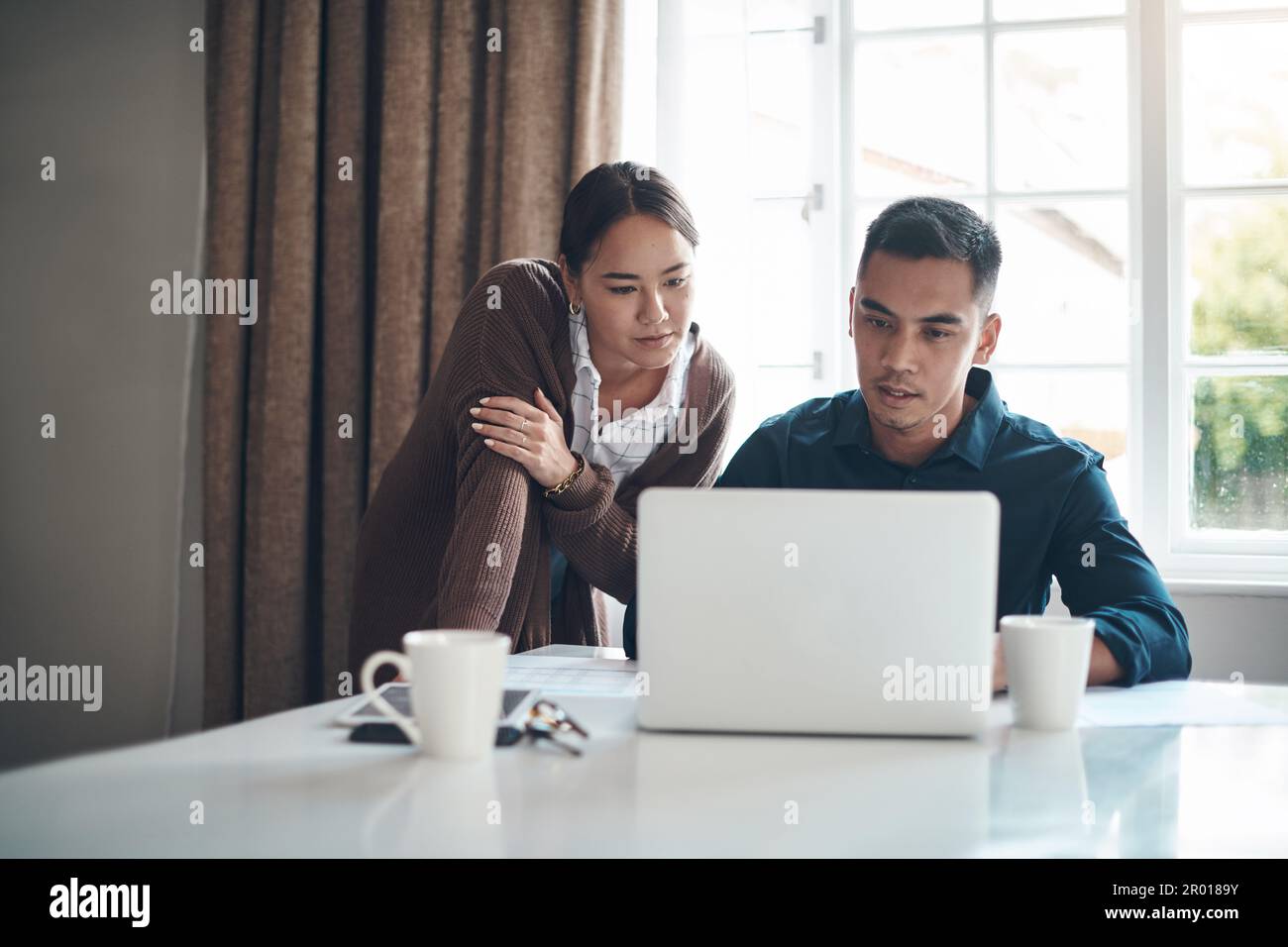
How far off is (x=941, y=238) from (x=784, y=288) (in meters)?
1.06

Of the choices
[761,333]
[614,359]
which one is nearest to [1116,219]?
[761,333]

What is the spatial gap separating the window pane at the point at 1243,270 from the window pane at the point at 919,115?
50cm

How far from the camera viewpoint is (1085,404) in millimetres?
2512

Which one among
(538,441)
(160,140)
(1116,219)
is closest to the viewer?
(538,441)

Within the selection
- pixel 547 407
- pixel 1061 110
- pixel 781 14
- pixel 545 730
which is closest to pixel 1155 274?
pixel 1061 110

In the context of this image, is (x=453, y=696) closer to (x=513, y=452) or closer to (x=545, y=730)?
(x=545, y=730)

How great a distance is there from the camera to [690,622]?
92 centimetres

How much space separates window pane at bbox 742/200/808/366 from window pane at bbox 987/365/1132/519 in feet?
1.42

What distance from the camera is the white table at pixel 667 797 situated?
2.12 ft

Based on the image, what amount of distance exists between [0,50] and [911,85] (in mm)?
2313

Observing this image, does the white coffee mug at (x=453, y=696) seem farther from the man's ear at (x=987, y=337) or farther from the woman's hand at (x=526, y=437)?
the man's ear at (x=987, y=337)

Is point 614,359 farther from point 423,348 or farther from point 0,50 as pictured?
point 0,50
